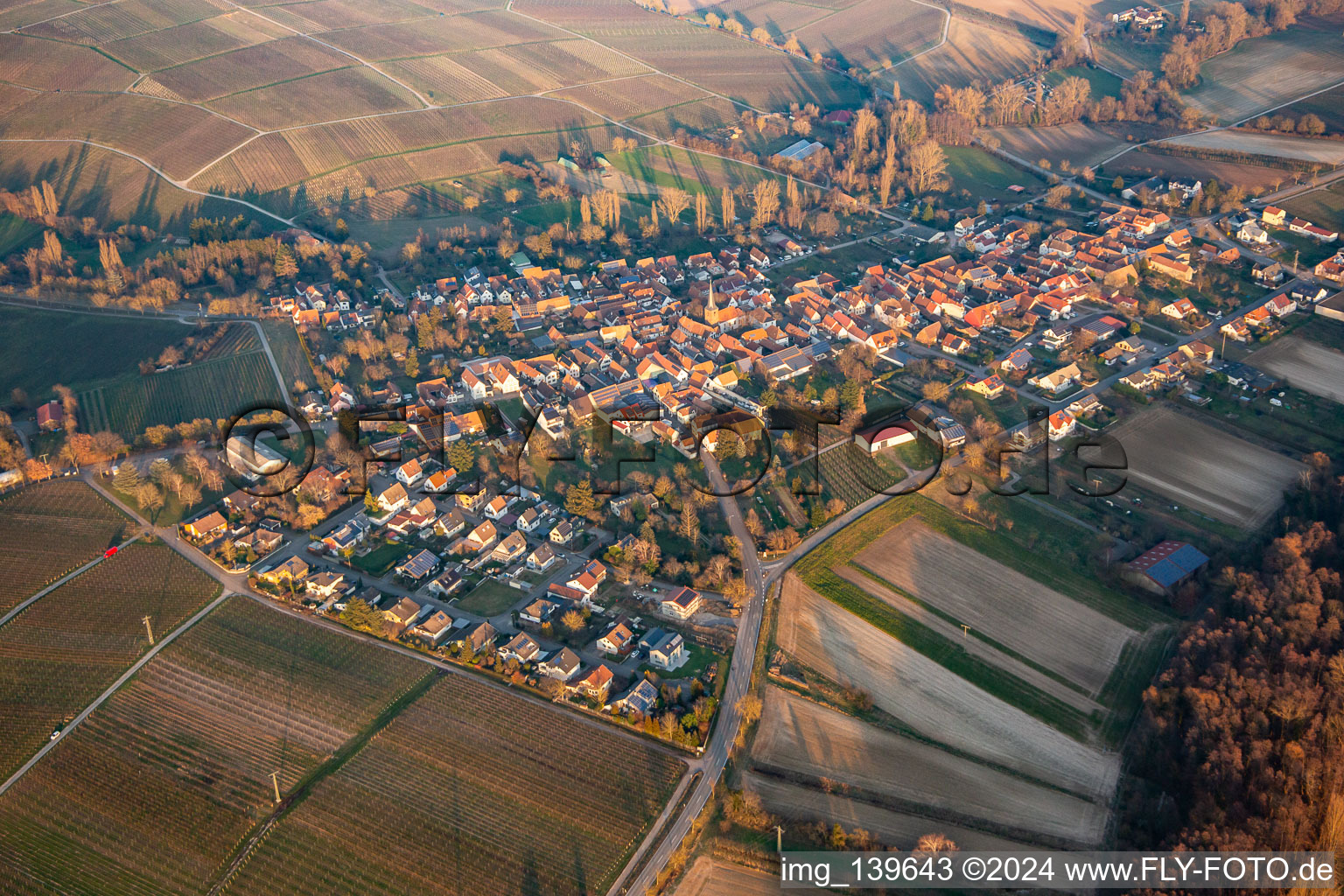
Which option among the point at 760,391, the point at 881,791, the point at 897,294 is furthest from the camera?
the point at 897,294

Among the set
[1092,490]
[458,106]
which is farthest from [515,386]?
[458,106]

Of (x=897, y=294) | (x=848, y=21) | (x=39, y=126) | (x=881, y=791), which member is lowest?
(x=881, y=791)

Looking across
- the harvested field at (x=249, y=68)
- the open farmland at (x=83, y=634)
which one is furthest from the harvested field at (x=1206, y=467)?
the harvested field at (x=249, y=68)

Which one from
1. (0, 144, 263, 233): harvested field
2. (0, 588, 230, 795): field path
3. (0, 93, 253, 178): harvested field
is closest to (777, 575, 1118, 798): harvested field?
(0, 588, 230, 795): field path

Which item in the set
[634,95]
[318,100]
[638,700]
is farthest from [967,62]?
[638,700]

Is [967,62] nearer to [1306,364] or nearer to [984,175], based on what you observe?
[984,175]

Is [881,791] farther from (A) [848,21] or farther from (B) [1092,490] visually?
(A) [848,21]
